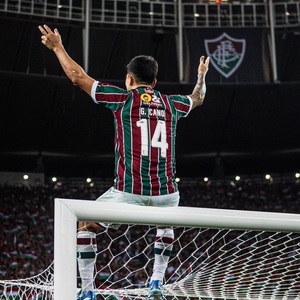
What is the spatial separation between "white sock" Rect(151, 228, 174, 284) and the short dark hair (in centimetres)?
102

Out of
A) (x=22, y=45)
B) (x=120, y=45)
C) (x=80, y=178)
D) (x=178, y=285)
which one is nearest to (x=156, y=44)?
(x=120, y=45)

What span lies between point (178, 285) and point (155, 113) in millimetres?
1258

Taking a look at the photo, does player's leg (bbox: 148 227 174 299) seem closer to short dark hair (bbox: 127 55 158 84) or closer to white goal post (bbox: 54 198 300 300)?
short dark hair (bbox: 127 55 158 84)

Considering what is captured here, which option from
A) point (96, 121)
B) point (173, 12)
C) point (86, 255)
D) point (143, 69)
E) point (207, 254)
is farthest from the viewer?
point (96, 121)

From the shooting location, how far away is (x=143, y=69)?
184 inches

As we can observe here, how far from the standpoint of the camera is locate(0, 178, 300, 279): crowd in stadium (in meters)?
18.8

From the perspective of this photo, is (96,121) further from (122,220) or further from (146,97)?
(122,220)

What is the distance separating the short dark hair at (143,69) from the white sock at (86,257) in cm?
111

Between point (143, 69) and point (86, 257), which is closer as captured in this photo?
point (86, 257)

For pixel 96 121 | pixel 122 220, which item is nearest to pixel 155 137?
pixel 122 220

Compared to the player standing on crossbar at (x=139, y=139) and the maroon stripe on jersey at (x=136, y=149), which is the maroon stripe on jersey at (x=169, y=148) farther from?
the maroon stripe on jersey at (x=136, y=149)

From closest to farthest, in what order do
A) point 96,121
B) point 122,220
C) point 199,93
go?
point 122,220, point 199,93, point 96,121

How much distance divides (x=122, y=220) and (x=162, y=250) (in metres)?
1.34

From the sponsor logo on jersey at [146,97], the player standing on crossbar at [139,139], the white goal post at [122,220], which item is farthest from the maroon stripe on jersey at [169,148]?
the white goal post at [122,220]
